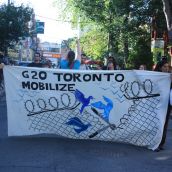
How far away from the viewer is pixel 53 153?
773cm

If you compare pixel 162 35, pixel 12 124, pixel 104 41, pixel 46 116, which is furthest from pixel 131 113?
pixel 104 41

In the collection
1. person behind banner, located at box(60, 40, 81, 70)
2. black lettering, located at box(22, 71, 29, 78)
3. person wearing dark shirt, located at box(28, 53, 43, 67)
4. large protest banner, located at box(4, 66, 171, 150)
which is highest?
person behind banner, located at box(60, 40, 81, 70)

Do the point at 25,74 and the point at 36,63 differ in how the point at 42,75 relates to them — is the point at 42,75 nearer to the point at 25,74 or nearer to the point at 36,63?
the point at 25,74

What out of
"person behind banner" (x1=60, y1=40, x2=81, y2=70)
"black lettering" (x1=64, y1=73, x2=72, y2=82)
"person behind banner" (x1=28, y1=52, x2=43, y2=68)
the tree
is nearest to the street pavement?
"black lettering" (x1=64, y1=73, x2=72, y2=82)

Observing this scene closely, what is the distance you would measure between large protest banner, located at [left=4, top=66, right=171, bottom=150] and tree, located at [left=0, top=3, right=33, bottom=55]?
2067 cm

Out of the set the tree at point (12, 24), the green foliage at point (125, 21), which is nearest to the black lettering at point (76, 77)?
the tree at point (12, 24)

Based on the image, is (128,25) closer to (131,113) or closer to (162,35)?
(162,35)

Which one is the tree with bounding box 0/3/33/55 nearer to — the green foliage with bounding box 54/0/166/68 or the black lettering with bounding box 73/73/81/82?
the green foliage with bounding box 54/0/166/68

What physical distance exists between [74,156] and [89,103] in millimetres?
1075

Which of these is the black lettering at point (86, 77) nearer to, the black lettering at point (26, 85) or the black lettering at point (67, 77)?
the black lettering at point (67, 77)

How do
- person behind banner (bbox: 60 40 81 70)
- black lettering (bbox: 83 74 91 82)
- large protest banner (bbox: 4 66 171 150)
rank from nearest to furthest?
large protest banner (bbox: 4 66 171 150) → black lettering (bbox: 83 74 91 82) → person behind banner (bbox: 60 40 81 70)

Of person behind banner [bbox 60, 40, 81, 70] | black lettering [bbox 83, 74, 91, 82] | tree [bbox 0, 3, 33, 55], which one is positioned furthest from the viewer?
tree [bbox 0, 3, 33, 55]

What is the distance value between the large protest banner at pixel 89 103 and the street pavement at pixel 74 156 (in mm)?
203

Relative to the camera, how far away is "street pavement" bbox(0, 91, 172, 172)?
6.90m
